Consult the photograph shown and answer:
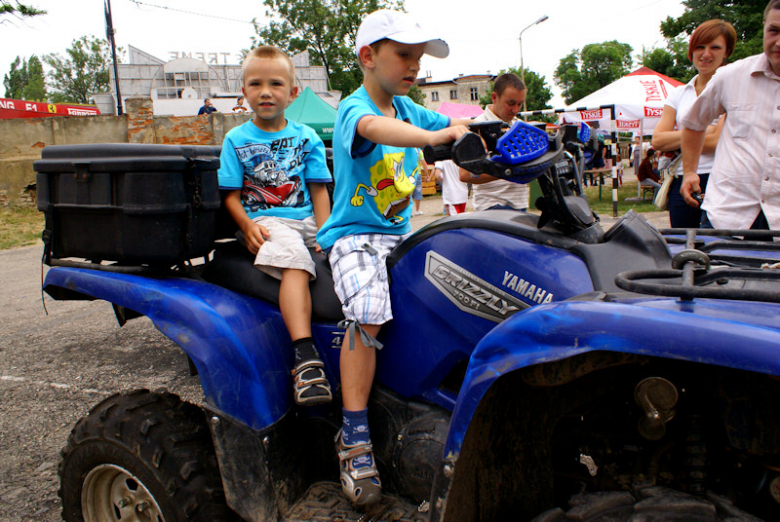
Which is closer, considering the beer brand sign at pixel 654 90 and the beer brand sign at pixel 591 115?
the beer brand sign at pixel 591 115

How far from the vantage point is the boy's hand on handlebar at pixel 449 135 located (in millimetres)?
1546

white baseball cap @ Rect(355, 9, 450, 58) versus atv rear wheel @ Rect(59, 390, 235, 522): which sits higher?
white baseball cap @ Rect(355, 9, 450, 58)

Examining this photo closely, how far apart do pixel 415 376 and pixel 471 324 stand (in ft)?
0.98

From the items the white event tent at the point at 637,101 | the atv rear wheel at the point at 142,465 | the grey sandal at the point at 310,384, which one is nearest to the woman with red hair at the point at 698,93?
the grey sandal at the point at 310,384

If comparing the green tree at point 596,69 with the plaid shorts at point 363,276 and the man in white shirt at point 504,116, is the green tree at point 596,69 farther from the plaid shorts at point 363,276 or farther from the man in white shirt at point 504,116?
the plaid shorts at point 363,276

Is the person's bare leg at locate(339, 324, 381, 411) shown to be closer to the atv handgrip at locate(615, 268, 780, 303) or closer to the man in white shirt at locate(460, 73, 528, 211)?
the atv handgrip at locate(615, 268, 780, 303)

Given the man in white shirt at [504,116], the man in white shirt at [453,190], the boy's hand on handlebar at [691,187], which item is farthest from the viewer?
the man in white shirt at [453,190]

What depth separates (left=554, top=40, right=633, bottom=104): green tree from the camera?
64625 mm

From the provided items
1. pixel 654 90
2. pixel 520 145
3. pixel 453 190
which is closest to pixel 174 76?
pixel 654 90

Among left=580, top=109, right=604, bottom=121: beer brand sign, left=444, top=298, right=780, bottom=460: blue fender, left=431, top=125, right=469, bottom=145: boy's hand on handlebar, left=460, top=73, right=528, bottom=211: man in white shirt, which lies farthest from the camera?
left=580, top=109, right=604, bottom=121: beer brand sign

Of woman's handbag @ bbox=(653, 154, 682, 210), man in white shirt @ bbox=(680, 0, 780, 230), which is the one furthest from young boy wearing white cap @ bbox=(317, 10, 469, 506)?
woman's handbag @ bbox=(653, 154, 682, 210)

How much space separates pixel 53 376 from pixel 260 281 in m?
2.63

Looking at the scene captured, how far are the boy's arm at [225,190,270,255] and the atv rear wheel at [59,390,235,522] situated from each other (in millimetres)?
635

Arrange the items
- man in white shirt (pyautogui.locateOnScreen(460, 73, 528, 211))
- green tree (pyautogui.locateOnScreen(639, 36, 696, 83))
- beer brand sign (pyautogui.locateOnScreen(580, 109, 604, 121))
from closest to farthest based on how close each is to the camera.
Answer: man in white shirt (pyautogui.locateOnScreen(460, 73, 528, 211))
beer brand sign (pyautogui.locateOnScreen(580, 109, 604, 121))
green tree (pyautogui.locateOnScreen(639, 36, 696, 83))
